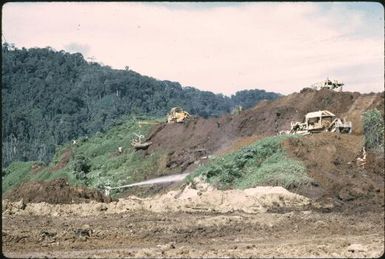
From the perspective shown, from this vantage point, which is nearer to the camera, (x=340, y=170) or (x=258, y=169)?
(x=340, y=170)

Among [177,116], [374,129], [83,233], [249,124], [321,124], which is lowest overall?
[83,233]

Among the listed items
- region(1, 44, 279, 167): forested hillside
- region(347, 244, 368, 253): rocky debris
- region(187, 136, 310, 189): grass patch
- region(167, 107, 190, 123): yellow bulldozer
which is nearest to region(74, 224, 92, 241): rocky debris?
region(347, 244, 368, 253): rocky debris

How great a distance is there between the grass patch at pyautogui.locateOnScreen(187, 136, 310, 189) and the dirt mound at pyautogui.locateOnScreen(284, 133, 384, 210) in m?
0.43

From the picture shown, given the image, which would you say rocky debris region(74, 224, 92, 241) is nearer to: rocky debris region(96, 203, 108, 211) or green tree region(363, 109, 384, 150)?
rocky debris region(96, 203, 108, 211)

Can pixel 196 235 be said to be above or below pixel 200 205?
below

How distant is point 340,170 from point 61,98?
6855 centimetres

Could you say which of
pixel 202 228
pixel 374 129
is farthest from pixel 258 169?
pixel 202 228

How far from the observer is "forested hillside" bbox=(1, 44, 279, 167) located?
7650 centimetres

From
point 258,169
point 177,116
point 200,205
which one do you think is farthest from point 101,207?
point 177,116

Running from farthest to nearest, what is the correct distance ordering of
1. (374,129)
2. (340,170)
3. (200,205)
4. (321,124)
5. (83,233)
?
(321,124) < (374,129) < (340,170) < (200,205) < (83,233)

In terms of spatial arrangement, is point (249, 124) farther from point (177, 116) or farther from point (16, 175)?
point (16, 175)

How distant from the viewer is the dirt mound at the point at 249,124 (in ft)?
103

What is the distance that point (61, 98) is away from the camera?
8512cm

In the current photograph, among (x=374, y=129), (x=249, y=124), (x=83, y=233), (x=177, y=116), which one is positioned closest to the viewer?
(x=83, y=233)
